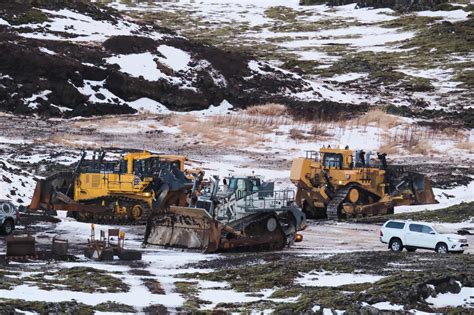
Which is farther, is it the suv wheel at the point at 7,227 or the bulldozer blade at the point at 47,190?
the bulldozer blade at the point at 47,190

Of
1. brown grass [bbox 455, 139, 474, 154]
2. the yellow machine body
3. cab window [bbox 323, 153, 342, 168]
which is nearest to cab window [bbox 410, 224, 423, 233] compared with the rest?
the yellow machine body

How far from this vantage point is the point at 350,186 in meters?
44.6

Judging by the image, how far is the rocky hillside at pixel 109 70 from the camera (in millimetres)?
77062

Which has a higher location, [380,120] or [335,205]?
[380,120]

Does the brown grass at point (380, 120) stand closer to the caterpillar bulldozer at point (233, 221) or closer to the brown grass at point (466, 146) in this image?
the brown grass at point (466, 146)

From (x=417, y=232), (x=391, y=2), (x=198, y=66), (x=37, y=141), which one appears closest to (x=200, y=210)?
(x=417, y=232)

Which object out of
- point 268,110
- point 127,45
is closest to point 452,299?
point 268,110

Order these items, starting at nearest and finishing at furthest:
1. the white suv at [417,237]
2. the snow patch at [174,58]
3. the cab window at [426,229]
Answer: the white suv at [417,237] → the cab window at [426,229] → the snow patch at [174,58]

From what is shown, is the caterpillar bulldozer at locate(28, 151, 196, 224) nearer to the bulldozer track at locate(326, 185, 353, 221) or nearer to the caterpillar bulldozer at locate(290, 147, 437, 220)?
the caterpillar bulldozer at locate(290, 147, 437, 220)

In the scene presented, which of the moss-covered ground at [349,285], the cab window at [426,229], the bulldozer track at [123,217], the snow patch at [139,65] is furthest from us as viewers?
the snow patch at [139,65]

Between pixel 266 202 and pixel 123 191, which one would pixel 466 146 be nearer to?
pixel 123 191

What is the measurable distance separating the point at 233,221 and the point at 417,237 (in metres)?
5.99

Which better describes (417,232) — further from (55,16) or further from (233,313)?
(55,16)

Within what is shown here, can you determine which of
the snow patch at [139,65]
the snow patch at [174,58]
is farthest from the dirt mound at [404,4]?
the snow patch at [139,65]
